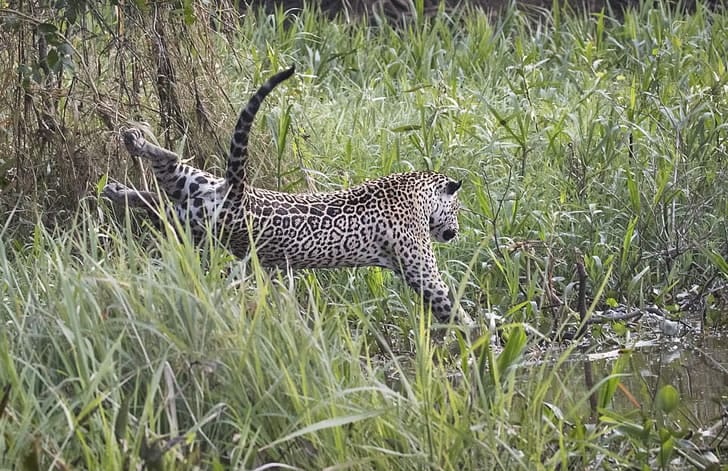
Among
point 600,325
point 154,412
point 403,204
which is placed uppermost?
point 154,412

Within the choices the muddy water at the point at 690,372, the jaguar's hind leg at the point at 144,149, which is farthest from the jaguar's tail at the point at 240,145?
the muddy water at the point at 690,372

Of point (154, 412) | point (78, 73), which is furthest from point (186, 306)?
point (78, 73)

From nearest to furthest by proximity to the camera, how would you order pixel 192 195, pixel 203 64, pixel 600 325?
1. pixel 192 195
2. pixel 600 325
3. pixel 203 64

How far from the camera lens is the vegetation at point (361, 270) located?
3.53m

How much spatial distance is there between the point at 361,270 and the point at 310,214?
0.80 meters

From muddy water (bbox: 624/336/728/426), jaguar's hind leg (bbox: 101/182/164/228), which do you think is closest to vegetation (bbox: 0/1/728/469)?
jaguar's hind leg (bbox: 101/182/164/228)

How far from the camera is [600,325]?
578cm

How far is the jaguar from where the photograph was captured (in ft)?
16.9

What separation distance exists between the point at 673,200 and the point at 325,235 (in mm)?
1799

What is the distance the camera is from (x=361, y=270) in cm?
618

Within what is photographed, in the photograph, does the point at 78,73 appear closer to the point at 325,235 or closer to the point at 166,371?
the point at 325,235

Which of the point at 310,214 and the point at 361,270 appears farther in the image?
the point at 361,270

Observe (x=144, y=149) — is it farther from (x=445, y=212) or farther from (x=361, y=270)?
(x=445, y=212)

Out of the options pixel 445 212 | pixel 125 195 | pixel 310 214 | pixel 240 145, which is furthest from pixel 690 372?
pixel 125 195
